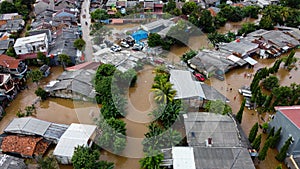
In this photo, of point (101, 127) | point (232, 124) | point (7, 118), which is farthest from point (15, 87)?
point (232, 124)

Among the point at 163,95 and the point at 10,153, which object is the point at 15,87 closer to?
the point at 10,153

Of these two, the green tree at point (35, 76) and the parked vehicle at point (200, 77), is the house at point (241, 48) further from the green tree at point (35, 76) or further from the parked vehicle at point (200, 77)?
the green tree at point (35, 76)

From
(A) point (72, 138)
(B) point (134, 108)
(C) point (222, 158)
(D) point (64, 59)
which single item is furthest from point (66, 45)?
(C) point (222, 158)

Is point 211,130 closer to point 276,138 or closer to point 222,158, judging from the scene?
point 222,158

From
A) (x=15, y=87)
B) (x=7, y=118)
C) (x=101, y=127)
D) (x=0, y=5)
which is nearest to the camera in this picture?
(x=101, y=127)

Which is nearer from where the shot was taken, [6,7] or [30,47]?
[30,47]

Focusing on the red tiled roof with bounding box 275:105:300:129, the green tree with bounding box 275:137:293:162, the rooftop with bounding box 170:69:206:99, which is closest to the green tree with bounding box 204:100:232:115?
the rooftop with bounding box 170:69:206:99
